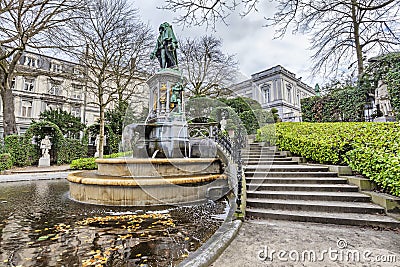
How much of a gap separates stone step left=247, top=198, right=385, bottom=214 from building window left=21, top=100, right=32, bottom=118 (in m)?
36.5

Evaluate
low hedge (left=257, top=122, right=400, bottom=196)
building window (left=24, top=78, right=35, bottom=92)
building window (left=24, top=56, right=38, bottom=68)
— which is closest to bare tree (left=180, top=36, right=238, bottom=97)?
low hedge (left=257, top=122, right=400, bottom=196)

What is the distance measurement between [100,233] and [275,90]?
2518cm

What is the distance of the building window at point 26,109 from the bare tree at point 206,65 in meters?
24.5

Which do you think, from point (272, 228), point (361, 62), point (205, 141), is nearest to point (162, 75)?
point (205, 141)

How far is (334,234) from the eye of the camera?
3.45 metres

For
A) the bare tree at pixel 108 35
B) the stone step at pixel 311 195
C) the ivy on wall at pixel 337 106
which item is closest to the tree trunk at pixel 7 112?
the bare tree at pixel 108 35

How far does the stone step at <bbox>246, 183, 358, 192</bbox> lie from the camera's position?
4960 mm

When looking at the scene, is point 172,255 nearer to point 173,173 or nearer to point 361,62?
point 173,173

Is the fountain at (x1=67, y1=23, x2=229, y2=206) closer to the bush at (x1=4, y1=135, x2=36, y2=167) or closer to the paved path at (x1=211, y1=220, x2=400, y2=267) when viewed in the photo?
the paved path at (x1=211, y1=220, x2=400, y2=267)

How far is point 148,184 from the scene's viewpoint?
16.9 ft

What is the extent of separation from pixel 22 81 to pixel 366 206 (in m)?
39.2

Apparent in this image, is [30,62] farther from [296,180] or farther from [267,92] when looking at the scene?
[296,180]

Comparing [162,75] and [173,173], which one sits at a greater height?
[162,75]

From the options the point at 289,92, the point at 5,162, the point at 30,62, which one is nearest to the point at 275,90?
the point at 289,92
